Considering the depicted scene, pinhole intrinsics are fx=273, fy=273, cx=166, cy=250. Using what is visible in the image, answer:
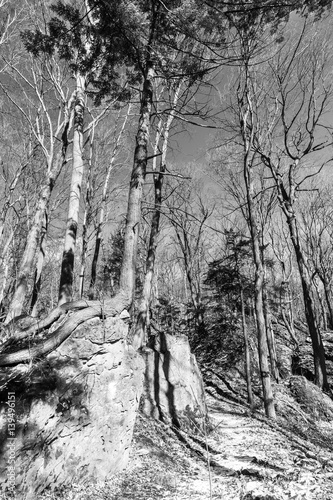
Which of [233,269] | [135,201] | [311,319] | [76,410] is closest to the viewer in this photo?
[76,410]

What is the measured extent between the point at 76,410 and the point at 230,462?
302cm

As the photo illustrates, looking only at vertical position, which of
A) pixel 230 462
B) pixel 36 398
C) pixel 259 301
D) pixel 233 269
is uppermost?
pixel 233 269

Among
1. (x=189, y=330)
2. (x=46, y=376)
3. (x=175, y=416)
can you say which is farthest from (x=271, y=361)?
(x=46, y=376)

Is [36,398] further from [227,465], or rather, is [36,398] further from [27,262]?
[27,262]

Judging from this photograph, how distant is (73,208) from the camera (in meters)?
6.99

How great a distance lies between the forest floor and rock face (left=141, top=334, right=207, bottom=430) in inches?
14.5

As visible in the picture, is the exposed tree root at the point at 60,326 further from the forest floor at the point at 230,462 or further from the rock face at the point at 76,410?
the forest floor at the point at 230,462

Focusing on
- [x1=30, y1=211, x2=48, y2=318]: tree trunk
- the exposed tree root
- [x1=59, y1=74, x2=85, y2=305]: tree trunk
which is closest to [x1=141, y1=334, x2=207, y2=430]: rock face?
[x1=59, y1=74, x2=85, y2=305]: tree trunk

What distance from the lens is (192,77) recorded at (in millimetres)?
5836

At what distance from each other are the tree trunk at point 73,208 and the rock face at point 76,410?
203 cm

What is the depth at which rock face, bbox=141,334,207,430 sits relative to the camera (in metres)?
6.44

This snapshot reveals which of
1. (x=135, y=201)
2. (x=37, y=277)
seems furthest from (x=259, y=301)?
(x=37, y=277)

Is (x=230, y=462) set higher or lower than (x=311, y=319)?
lower

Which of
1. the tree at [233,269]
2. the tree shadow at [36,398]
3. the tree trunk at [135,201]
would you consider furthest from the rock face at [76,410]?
the tree at [233,269]
